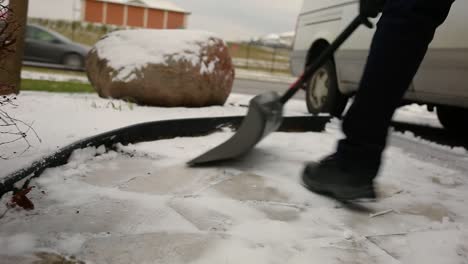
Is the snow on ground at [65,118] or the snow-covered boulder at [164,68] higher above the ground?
the snow-covered boulder at [164,68]

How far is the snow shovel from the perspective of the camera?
2.04 meters

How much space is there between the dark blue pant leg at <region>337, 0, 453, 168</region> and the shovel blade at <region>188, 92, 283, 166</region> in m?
0.44

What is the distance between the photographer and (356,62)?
154 inches

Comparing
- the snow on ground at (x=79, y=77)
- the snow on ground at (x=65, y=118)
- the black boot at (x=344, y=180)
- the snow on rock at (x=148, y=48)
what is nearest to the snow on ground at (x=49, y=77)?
the snow on ground at (x=79, y=77)

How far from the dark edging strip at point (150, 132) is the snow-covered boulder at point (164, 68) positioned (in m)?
1.07

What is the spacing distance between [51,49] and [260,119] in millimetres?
11630

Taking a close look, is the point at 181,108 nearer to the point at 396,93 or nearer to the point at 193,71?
the point at 193,71

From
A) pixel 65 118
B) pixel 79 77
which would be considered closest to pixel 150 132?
pixel 65 118

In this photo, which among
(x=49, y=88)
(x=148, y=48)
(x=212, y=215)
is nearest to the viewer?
(x=212, y=215)

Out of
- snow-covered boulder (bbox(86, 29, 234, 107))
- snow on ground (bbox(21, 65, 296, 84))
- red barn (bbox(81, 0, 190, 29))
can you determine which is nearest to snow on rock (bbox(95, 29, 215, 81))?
snow-covered boulder (bbox(86, 29, 234, 107))

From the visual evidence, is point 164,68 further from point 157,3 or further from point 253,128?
point 157,3

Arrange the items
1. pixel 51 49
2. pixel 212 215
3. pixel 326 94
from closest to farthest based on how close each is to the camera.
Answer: pixel 212 215 < pixel 326 94 < pixel 51 49

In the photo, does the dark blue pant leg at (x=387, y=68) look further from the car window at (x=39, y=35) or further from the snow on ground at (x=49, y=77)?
the car window at (x=39, y=35)

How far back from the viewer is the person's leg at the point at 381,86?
161cm
